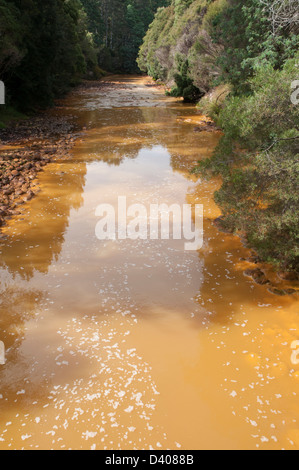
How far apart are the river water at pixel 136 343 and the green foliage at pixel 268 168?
3.00ft

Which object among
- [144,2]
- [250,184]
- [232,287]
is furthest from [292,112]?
[144,2]

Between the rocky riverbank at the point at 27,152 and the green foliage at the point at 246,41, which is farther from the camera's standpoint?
the green foliage at the point at 246,41

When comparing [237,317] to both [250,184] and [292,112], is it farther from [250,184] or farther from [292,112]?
[292,112]

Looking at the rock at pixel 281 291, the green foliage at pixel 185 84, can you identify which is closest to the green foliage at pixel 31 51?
the green foliage at pixel 185 84

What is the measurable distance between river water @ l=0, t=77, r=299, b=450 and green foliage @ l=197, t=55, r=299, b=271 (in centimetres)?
91

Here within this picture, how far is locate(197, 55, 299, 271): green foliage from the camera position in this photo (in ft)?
19.7

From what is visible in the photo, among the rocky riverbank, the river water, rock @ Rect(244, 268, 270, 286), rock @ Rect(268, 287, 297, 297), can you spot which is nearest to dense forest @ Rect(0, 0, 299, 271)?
rock @ Rect(244, 268, 270, 286)

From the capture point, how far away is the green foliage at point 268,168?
6.00m

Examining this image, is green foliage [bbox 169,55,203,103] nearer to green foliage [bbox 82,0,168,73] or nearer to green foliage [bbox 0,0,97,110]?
green foliage [bbox 0,0,97,110]

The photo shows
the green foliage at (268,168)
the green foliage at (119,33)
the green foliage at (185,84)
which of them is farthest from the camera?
the green foliage at (119,33)

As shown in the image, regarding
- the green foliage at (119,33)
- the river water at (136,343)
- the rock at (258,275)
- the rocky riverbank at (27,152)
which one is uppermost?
the green foliage at (119,33)

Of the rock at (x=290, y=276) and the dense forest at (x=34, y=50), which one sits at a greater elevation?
the dense forest at (x=34, y=50)

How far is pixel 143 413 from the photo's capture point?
422 centimetres

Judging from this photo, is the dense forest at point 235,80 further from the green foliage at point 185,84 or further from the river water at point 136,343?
the river water at point 136,343
